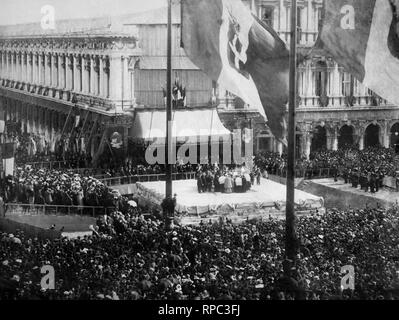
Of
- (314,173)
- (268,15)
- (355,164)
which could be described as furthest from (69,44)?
(355,164)

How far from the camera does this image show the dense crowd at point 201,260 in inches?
504

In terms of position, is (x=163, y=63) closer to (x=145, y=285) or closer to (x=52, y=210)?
(x=52, y=210)

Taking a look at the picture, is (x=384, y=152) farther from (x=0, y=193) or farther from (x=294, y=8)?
(x=0, y=193)

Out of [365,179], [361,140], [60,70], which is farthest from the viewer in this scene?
[361,140]

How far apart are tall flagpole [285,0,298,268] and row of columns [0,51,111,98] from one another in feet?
12.1

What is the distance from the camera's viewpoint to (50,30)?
14.9m

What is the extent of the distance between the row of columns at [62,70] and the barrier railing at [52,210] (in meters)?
2.29

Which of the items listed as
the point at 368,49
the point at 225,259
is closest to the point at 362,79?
the point at 368,49

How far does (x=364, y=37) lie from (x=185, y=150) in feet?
13.9

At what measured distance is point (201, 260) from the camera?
44.9ft

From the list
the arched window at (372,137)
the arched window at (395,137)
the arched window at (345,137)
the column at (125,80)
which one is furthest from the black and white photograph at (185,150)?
the arched window at (345,137)

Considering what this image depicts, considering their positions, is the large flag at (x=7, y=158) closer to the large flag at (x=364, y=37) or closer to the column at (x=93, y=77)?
the column at (x=93, y=77)

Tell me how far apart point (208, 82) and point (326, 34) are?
254 centimetres

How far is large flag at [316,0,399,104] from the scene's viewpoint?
15.1 meters
